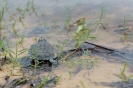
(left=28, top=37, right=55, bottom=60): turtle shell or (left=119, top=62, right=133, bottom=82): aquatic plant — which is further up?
(left=28, top=37, right=55, bottom=60): turtle shell

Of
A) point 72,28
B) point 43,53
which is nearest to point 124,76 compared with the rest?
point 43,53

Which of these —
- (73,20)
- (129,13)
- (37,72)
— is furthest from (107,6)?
(37,72)

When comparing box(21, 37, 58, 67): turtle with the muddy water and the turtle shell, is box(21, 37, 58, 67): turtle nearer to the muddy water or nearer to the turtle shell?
the turtle shell

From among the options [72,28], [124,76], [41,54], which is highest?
[72,28]

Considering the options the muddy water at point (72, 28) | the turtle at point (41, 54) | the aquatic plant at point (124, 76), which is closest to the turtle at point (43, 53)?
the turtle at point (41, 54)

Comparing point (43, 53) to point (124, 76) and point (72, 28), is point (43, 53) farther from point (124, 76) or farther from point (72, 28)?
point (72, 28)

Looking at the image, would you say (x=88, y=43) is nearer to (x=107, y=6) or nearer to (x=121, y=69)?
(x=121, y=69)

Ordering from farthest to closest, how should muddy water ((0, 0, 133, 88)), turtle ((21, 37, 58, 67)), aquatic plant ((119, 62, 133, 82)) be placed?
turtle ((21, 37, 58, 67)) < muddy water ((0, 0, 133, 88)) < aquatic plant ((119, 62, 133, 82))

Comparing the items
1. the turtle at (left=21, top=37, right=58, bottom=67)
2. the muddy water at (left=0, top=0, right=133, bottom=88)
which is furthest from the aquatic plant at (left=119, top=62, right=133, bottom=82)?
the turtle at (left=21, top=37, right=58, bottom=67)

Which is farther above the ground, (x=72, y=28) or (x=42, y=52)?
(x=72, y=28)
